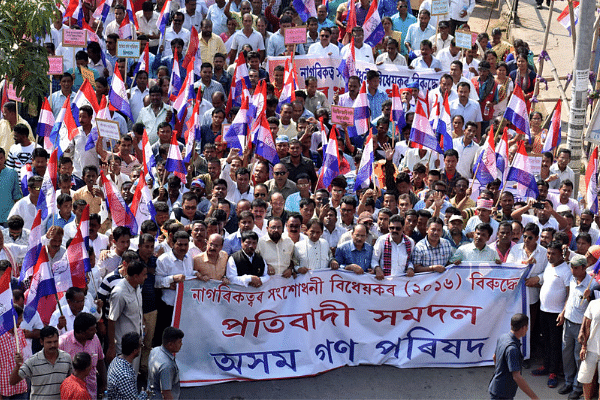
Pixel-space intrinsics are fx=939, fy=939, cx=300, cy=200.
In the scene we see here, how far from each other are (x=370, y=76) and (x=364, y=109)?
5.57ft

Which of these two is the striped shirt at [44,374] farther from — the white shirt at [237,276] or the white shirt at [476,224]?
the white shirt at [476,224]

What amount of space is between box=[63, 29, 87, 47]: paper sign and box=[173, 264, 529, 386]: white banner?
628cm

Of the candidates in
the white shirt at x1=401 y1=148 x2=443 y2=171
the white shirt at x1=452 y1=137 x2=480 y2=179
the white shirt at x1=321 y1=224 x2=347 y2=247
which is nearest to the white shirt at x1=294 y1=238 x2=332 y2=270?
the white shirt at x1=321 y1=224 x2=347 y2=247

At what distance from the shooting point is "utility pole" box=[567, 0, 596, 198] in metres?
12.3

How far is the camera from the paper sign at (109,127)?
12.3 metres

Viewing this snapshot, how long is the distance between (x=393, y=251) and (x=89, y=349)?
11.8 feet

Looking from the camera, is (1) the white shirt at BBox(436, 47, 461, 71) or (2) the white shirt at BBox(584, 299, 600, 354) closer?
(2) the white shirt at BBox(584, 299, 600, 354)

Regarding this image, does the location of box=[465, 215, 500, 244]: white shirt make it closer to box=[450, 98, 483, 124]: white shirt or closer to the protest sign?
box=[450, 98, 483, 124]: white shirt

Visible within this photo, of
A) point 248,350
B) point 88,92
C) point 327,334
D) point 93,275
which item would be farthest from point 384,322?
point 88,92

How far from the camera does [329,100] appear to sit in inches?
643

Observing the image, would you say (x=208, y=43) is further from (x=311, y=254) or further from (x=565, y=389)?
(x=565, y=389)

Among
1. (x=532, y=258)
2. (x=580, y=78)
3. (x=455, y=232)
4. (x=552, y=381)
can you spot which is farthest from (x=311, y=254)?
(x=580, y=78)

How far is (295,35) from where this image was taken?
15844 mm

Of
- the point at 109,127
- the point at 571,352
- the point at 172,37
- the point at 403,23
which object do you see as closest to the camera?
the point at 571,352
